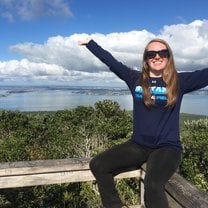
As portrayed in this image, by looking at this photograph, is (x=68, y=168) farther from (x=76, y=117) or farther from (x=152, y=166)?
(x=76, y=117)

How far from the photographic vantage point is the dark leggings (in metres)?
3.07

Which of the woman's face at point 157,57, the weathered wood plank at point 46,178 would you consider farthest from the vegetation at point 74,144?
the woman's face at point 157,57

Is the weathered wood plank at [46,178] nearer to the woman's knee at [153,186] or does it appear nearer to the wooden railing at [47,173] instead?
the wooden railing at [47,173]

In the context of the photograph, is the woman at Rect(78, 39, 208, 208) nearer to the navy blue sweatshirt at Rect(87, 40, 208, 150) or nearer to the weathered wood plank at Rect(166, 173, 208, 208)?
the navy blue sweatshirt at Rect(87, 40, 208, 150)

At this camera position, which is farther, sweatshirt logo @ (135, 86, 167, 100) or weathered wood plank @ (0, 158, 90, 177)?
weathered wood plank @ (0, 158, 90, 177)

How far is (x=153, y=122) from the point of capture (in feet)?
11.1

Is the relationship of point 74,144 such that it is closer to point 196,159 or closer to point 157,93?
point 196,159

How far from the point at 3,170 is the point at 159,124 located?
1.39 meters

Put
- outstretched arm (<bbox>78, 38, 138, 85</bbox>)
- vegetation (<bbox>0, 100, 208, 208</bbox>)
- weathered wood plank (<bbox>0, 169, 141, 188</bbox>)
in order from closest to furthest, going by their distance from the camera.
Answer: weathered wood plank (<bbox>0, 169, 141, 188</bbox>) → outstretched arm (<bbox>78, 38, 138, 85</bbox>) → vegetation (<bbox>0, 100, 208, 208</bbox>)

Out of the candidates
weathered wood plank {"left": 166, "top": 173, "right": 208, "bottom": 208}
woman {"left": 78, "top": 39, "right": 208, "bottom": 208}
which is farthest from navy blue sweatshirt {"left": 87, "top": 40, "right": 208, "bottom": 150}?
weathered wood plank {"left": 166, "top": 173, "right": 208, "bottom": 208}

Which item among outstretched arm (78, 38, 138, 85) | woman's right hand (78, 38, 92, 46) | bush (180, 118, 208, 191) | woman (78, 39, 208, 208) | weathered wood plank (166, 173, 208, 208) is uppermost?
woman's right hand (78, 38, 92, 46)

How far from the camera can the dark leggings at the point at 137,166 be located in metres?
3.07

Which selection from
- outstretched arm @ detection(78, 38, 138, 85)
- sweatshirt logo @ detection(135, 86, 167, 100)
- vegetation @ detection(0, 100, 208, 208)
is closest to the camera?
sweatshirt logo @ detection(135, 86, 167, 100)

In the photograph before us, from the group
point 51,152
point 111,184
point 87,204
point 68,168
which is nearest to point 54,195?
point 87,204
